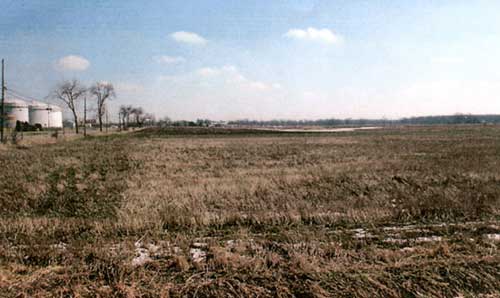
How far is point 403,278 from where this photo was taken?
13.3 ft

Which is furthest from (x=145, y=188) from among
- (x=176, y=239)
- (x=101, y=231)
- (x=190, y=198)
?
(x=176, y=239)

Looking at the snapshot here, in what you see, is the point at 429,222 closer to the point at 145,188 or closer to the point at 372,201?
the point at 372,201

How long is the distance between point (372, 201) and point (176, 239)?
6058 millimetres

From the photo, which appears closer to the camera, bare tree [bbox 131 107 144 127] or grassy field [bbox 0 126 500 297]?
grassy field [bbox 0 126 500 297]

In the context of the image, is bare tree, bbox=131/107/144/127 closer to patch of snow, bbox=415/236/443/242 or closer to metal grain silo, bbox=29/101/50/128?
metal grain silo, bbox=29/101/50/128

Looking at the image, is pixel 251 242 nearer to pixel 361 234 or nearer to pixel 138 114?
pixel 361 234

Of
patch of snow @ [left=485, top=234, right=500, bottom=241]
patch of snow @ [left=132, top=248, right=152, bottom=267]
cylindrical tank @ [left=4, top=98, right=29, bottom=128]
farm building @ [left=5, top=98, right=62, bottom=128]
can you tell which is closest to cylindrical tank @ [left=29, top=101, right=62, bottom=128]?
farm building @ [left=5, top=98, right=62, bottom=128]

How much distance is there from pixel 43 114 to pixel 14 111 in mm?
16159

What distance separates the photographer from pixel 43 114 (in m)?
99.6

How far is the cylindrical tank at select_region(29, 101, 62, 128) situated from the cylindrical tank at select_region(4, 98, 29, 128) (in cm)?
860

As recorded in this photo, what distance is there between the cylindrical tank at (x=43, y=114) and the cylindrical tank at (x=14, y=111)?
8597 millimetres

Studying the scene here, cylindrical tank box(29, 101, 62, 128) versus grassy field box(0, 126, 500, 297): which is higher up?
cylindrical tank box(29, 101, 62, 128)

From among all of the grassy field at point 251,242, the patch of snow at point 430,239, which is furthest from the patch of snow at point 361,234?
the patch of snow at point 430,239

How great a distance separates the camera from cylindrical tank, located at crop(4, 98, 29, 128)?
80750 millimetres
